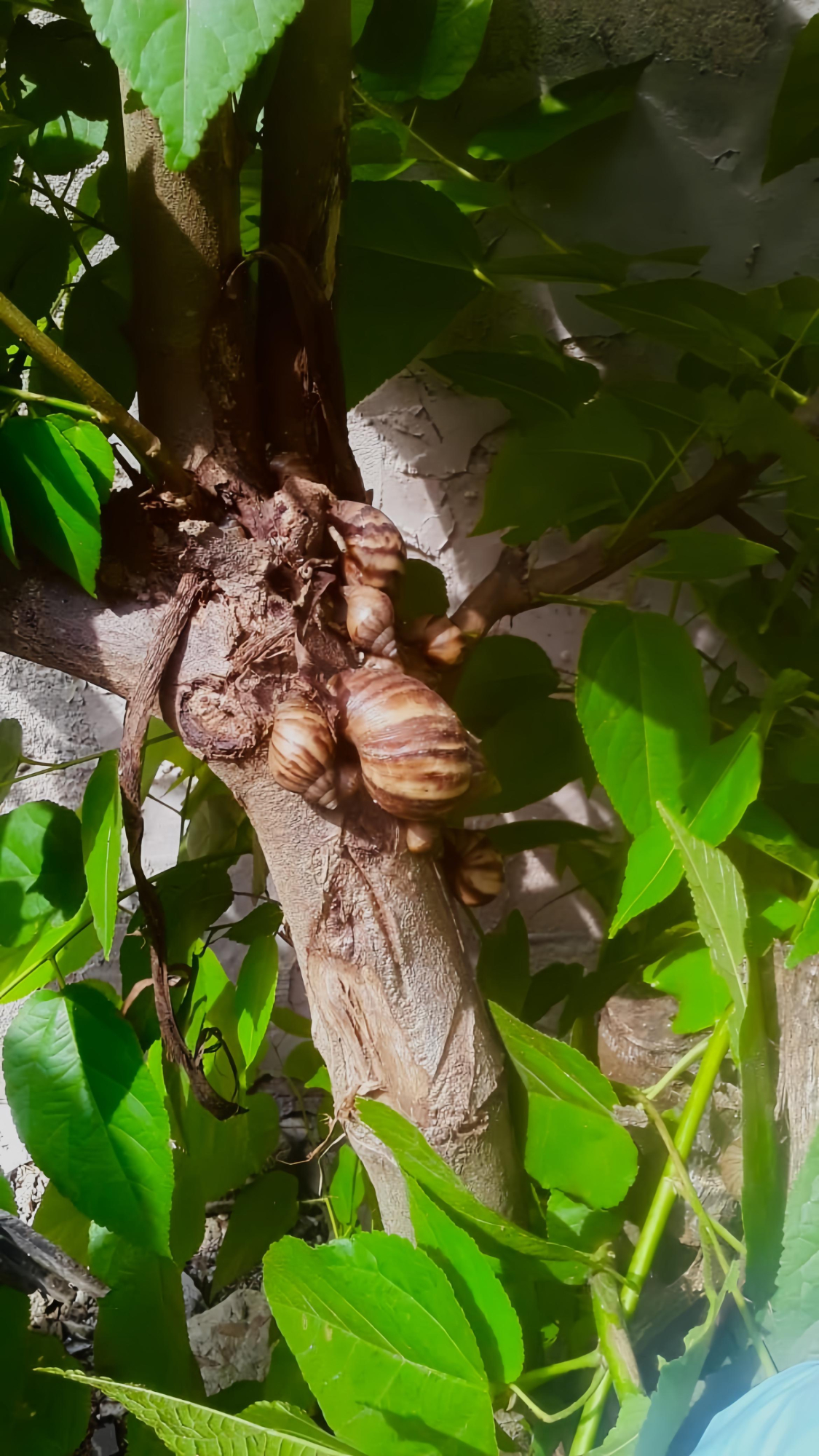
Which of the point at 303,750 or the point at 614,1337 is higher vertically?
the point at 303,750

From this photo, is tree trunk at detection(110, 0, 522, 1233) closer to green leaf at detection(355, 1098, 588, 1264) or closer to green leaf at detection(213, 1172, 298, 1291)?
green leaf at detection(355, 1098, 588, 1264)

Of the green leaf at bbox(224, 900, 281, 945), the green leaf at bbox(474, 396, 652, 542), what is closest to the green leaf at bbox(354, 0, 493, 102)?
the green leaf at bbox(474, 396, 652, 542)

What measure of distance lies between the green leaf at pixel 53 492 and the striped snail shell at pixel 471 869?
0.54 feet

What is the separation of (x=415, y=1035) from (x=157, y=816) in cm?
31

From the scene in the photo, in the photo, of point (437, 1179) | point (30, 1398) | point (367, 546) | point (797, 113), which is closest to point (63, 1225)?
point (30, 1398)

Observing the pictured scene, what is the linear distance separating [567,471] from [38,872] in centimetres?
28

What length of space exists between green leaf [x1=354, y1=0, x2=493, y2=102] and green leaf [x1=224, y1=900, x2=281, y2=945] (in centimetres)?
36

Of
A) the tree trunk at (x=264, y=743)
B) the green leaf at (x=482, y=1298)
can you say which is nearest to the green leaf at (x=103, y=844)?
the tree trunk at (x=264, y=743)

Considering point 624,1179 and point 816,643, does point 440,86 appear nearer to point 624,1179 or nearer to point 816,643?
point 816,643

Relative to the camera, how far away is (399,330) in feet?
1.24

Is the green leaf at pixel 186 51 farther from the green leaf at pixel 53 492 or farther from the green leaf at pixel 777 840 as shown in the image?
the green leaf at pixel 777 840

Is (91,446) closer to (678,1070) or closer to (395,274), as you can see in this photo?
(395,274)

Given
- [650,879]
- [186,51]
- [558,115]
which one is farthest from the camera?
[558,115]

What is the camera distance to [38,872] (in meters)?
0.38
